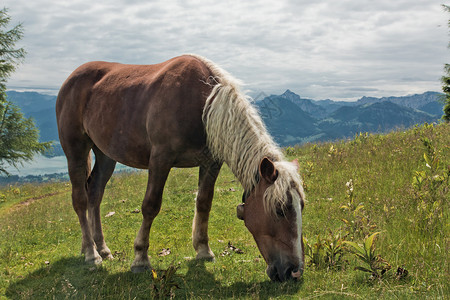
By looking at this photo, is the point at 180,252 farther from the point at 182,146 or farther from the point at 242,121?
the point at 242,121

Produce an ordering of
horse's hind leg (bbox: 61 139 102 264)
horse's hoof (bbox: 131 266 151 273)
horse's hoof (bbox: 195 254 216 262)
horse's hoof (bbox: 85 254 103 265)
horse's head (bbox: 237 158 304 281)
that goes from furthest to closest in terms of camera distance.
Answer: horse's hind leg (bbox: 61 139 102 264), horse's hoof (bbox: 85 254 103 265), horse's hoof (bbox: 195 254 216 262), horse's hoof (bbox: 131 266 151 273), horse's head (bbox: 237 158 304 281)

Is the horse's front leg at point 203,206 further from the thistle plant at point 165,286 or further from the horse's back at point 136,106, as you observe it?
the thistle plant at point 165,286

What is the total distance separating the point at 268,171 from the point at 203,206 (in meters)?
2.06

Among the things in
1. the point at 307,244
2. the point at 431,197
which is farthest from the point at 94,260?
the point at 431,197

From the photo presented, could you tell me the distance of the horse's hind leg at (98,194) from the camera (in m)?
6.23

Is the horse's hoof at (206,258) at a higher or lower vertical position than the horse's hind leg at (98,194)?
lower

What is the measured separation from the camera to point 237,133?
4203 mm

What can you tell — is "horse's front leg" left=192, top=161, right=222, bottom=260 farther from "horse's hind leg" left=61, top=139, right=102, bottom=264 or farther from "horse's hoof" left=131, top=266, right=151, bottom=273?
"horse's hind leg" left=61, top=139, right=102, bottom=264

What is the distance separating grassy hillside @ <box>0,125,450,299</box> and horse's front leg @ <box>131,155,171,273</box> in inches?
9.7

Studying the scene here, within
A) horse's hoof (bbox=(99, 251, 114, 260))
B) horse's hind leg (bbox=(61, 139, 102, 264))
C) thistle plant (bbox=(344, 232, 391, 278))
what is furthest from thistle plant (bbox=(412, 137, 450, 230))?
horse's hind leg (bbox=(61, 139, 102, 264))

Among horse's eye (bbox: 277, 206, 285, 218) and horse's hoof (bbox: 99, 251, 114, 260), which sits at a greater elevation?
horse's eye (bbox: 277, 206, 285, 218)

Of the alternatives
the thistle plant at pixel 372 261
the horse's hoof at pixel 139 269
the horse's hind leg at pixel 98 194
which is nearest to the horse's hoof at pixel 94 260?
the horse's hind leg at pixel 98 194

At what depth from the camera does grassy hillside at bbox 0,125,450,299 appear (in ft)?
12.4

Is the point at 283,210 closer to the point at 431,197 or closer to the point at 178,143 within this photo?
the point at 178,143
